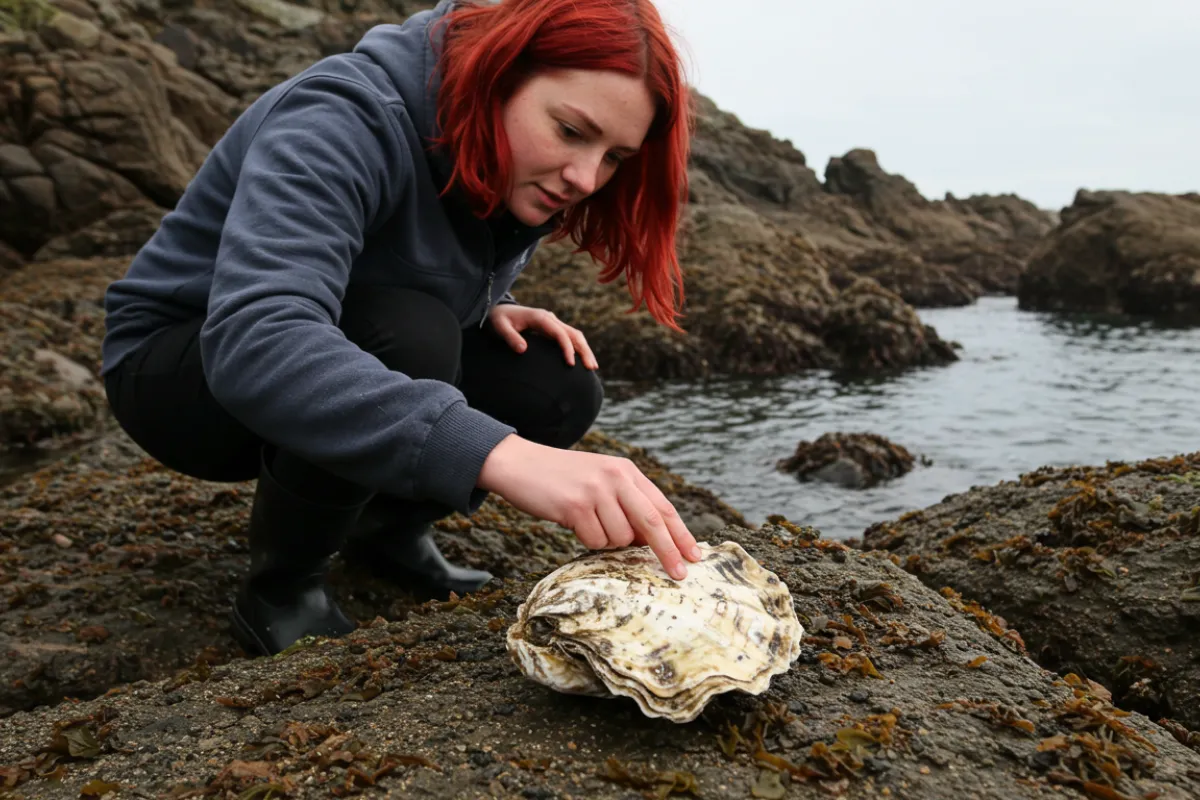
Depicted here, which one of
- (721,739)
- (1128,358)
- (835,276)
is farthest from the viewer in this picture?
(835,276)

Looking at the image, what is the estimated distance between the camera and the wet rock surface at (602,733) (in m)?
1.95

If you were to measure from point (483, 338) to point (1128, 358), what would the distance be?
17051 millimetres

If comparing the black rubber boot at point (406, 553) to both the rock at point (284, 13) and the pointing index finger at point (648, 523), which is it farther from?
the rock at point (284, 13)

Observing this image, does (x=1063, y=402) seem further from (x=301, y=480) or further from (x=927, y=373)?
(x=301, y=480)

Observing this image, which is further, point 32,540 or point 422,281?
point 32,540

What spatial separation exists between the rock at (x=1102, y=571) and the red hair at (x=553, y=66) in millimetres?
2026

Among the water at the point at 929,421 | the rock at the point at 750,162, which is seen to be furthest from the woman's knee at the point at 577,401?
the rock at the point at 750,162

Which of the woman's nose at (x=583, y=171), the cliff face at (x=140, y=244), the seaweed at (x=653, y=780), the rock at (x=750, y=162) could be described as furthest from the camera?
the rock at (x=750, y=162)

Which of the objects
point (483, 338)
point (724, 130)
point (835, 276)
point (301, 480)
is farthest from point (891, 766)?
point (724, 130)

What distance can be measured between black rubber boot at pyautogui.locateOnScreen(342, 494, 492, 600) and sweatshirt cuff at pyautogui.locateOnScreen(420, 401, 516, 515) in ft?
5.75

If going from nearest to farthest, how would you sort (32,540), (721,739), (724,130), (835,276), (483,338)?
1. (721,739)
2. (483,338)
3. (32,540)
4. (835,276)
5. (724,130)

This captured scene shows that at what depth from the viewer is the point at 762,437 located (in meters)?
10.5

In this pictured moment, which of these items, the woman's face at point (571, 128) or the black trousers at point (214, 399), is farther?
the black trousers at point (214, 399)

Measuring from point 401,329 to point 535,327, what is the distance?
40.2 inches
